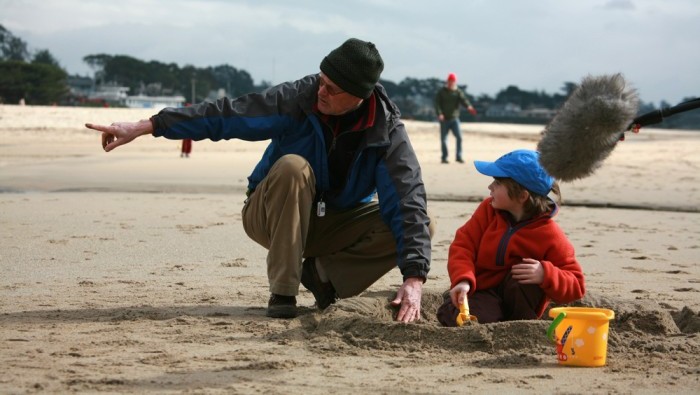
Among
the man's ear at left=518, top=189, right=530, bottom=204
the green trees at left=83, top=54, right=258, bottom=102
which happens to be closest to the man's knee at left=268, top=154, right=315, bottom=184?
the man's ear at left=518, top=189, right=530, bottom=204

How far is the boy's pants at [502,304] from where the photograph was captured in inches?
167

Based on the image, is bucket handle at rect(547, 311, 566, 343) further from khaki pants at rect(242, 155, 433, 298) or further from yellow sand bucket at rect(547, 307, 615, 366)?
khaki pants at rect(242, 155, 433, 298)

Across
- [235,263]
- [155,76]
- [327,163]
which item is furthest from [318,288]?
[155,76]

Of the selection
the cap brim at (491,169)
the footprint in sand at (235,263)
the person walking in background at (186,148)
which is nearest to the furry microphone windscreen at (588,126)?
the cap brim at (491,169)

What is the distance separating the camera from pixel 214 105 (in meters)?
4.35

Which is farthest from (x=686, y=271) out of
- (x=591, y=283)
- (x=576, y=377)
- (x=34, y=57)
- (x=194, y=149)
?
(x=34, y=57)

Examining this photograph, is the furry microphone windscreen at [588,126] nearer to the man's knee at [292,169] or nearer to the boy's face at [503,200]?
the boy's face at [503,200]

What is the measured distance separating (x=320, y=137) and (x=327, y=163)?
0.51ft

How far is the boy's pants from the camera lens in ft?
13.9

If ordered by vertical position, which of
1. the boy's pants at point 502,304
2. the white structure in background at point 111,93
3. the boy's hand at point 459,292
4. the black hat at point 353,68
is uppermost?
the white structure in background at point 111,93

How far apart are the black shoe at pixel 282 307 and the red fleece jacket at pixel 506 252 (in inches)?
29.8

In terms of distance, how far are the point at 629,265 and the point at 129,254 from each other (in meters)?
3.31

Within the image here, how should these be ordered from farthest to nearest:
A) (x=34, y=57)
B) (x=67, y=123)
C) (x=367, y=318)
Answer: (x=34, y=57) < (x=67, y=123) < (x=367, y=318)

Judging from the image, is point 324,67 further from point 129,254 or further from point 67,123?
point 67,123
